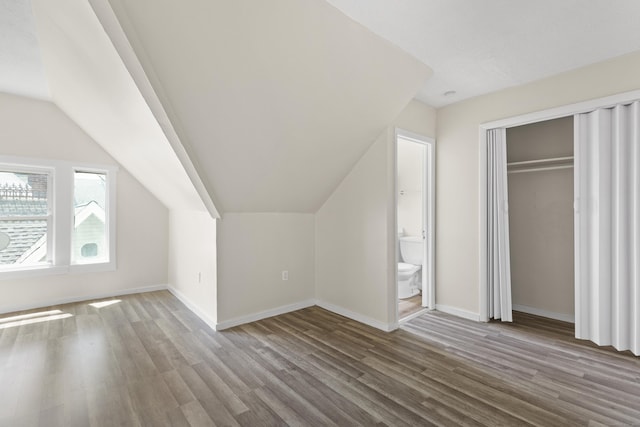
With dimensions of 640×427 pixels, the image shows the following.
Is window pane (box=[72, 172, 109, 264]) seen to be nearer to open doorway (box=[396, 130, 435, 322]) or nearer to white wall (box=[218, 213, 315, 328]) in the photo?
white wall (box=[218, 213, 315, 328])

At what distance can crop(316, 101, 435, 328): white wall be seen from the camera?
3.01 metres

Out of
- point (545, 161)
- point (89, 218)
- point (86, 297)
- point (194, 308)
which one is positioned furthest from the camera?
point (89, 218)

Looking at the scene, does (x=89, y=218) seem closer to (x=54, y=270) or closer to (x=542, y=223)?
(x=54, y=270)

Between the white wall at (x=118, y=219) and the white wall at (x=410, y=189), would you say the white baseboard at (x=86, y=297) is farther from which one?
the white wall at (x=410, y=189)

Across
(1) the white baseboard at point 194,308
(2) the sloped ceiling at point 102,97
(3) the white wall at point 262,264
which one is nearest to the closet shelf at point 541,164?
(3) the white wall at point 262,264

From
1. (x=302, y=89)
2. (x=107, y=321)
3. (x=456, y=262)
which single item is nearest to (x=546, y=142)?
(x=456, y=262)

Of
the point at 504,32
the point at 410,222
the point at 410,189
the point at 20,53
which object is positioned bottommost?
the point at 410,222

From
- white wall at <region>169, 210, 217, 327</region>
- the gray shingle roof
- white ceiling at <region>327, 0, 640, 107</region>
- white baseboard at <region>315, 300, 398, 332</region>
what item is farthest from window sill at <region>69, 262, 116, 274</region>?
white ceiling at <region>327, 0, 640, 107</region>

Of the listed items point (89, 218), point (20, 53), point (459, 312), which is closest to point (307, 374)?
point (459, 312)

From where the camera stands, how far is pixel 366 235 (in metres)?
3.21

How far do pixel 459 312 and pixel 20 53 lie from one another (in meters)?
5.04

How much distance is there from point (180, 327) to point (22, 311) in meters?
2.17

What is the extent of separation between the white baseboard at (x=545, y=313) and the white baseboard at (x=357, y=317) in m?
1.73

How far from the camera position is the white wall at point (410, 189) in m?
4.65
